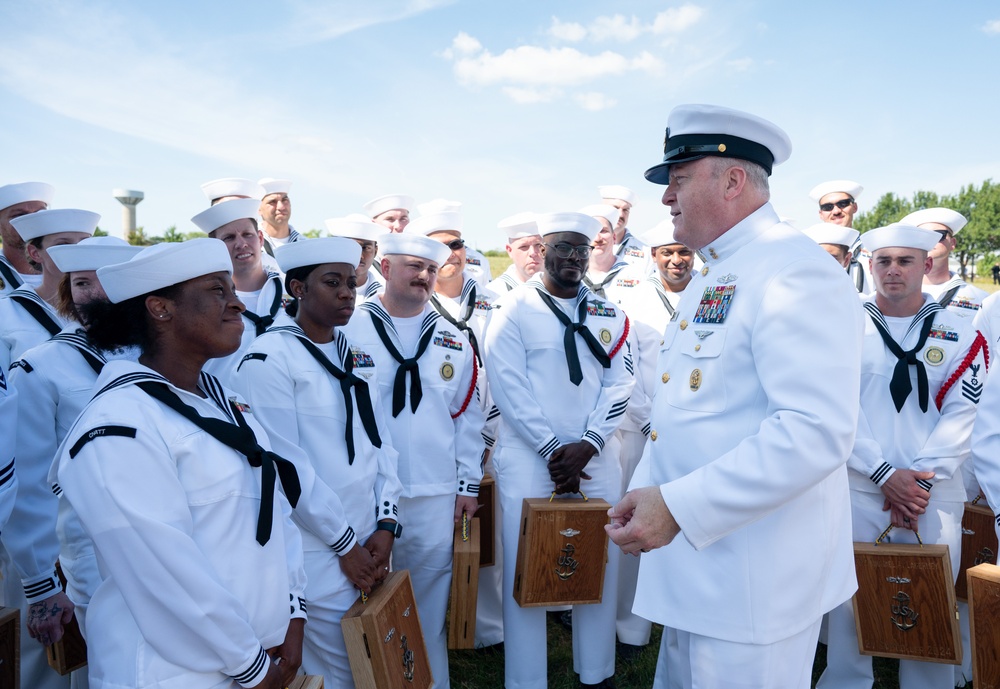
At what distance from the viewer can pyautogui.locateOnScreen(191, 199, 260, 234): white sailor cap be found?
4.72 meters

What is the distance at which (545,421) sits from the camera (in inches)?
180

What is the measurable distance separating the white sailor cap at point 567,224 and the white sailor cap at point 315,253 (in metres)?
1.56

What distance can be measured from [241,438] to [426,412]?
84.8 inches

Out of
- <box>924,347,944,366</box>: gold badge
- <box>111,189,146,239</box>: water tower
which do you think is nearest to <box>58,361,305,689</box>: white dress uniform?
<box>924,347,944,366</box>: gold badge

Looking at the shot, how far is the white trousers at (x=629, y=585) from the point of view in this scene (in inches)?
206

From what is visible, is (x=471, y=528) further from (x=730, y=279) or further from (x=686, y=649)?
(x=730, y=279)

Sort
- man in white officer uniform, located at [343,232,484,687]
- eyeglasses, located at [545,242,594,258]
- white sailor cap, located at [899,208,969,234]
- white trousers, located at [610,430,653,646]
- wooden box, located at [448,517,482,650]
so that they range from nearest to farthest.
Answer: wooden box, located at [448,517,482,650]
man in white officer uniform, located at [343,232,484,687]
eyeglasses, located at [545,242,594,258]
white trousers, located at [610,430,653,646]
white sailor cap, located at [899,208,969,234]

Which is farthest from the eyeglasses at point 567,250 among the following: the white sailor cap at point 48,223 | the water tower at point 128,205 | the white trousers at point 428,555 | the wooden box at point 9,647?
the water tower at point 128,205

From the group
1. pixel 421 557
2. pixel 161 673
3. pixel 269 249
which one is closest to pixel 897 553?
pixel 421 557

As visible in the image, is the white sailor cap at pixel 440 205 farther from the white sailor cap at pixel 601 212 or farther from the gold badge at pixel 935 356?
the gold badge at pixel 935 356

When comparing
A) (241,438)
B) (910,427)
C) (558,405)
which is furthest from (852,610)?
(241,438)

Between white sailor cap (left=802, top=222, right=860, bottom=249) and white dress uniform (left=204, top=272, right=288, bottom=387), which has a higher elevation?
white sailor cap (left=802, top=222, right=860, bottom=249)

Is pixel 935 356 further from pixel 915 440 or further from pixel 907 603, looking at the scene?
pixel 907 603

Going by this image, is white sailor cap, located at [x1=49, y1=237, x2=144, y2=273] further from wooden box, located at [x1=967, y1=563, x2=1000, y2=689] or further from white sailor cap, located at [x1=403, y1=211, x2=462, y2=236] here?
wooden box, located at [x1=967, y1=563, x2=1000, y2=689]
